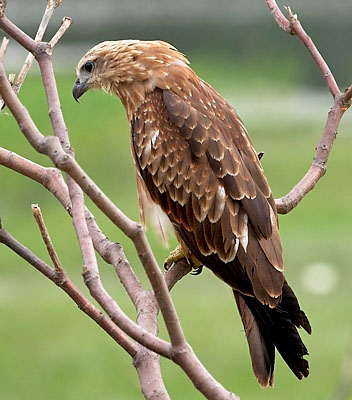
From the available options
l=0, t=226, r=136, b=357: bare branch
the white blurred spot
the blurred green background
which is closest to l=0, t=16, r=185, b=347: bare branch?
l=0, t=226, r=136, b=357: bare branch

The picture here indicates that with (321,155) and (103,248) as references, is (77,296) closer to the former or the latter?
(103,248)

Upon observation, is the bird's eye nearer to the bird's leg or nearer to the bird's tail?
the bird's leg

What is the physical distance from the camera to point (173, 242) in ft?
24.9

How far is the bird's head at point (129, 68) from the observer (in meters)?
3.56

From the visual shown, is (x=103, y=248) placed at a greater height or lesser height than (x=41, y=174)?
lesser

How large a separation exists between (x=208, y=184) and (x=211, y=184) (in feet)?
0.04

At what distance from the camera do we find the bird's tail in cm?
266

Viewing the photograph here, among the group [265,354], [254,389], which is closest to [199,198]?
[265,354]

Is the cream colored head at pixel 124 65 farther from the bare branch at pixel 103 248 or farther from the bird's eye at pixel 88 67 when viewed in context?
the bare branch at pixel 103 248

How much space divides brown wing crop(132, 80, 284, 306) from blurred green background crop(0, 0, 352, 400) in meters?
1.01

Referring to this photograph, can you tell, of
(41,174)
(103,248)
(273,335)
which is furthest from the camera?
(273,335)

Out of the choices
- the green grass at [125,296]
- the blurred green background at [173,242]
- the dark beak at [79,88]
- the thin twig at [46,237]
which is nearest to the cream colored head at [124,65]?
the dark beak at [79,88]

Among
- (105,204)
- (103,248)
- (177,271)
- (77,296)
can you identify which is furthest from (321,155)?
(105,204)

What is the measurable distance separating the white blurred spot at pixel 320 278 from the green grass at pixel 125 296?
0.06 meters
